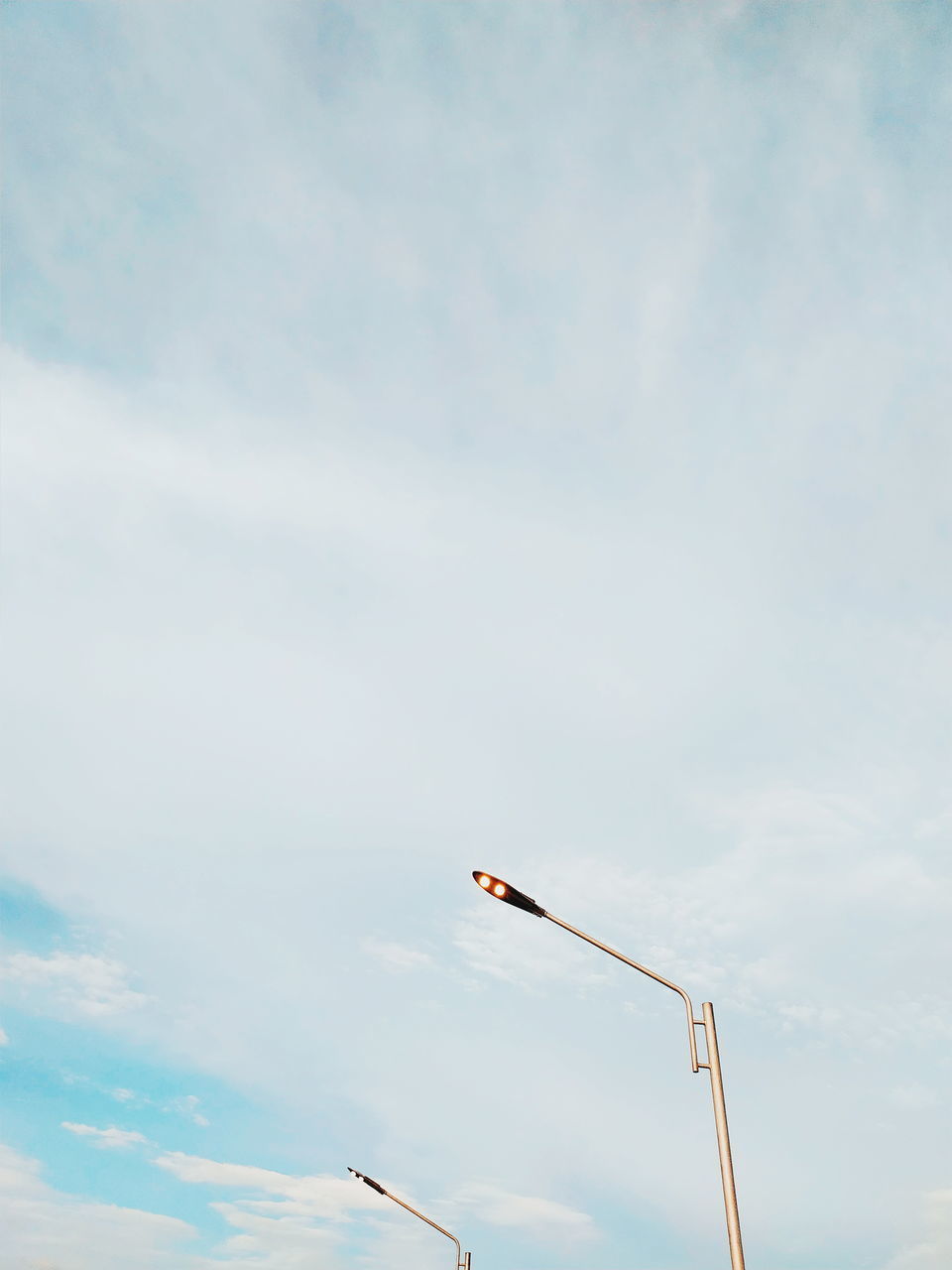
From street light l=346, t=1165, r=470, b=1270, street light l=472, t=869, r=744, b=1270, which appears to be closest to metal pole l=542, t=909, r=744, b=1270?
street light l=472, t=869, r=744, b=1270

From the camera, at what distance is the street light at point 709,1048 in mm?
9238

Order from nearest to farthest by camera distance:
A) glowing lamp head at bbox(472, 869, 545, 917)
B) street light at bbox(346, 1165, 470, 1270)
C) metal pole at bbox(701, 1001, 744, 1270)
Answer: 1. metal pole at bbox(701, 1001, 744, 1270)
2. glowing lamp head at bbox(472, 869, 545, 917)
3. street light at bbox(346, 1165, 470, 1270)

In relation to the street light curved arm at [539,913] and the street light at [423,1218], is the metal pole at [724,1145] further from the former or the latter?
the street light at [423,1218]

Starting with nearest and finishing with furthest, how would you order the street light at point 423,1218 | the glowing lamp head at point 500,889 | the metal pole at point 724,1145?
the metal pole at point 724,1145
the glowing lamp head at point 500,889
the street light at point 423,1218

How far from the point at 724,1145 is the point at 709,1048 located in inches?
47.2

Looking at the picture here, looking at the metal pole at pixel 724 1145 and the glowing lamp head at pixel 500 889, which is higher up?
the glowing lamp head at pixel 500 889

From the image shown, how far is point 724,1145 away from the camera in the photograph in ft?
31.3

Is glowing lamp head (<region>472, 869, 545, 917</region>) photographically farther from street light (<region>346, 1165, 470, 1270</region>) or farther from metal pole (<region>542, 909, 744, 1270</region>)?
street light (<region>346, 1165, 470, 1270</region>)

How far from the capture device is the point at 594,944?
11938 millimetres

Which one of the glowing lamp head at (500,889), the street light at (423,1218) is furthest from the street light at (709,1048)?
the street light at (423,1218)

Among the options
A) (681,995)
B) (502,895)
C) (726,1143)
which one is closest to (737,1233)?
(726,1143)

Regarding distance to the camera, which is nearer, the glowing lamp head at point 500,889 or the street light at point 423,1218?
Result: the glowing lamp head at point 500,889

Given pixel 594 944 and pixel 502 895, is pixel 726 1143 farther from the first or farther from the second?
pixel 502 895

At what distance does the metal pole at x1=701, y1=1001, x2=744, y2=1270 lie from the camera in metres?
9.10
